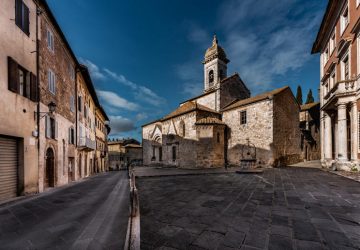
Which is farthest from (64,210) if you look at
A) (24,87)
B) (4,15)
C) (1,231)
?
(4,15)

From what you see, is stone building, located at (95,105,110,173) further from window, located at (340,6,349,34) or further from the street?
window, located at (340,6,349,34)

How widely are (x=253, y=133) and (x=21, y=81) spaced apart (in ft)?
64.0

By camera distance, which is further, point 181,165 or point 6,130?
point 181,165

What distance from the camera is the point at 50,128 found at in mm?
9992

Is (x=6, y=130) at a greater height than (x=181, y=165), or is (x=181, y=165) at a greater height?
(x=6, y=130)

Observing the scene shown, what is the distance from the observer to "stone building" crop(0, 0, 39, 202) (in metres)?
6.72

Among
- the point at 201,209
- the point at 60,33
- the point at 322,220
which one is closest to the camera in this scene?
the point at 322,220

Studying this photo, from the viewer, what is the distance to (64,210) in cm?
547

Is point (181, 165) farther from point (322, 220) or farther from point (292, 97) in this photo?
point (322, 220)

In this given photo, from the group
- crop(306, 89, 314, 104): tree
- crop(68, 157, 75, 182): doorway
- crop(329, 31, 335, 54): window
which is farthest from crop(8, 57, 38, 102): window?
crop(306, 89, 314, 104): tree

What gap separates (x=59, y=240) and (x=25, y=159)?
5.89 metres

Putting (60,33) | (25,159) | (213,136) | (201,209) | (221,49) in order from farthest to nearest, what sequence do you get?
1. (221,49)
2. (213,136)
3. (60,33)
4. (25,159)
5. (201,209)

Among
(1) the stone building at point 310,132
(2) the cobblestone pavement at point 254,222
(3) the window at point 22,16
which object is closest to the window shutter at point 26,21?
(3) the window at point 22,16

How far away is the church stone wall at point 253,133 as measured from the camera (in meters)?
19.0
